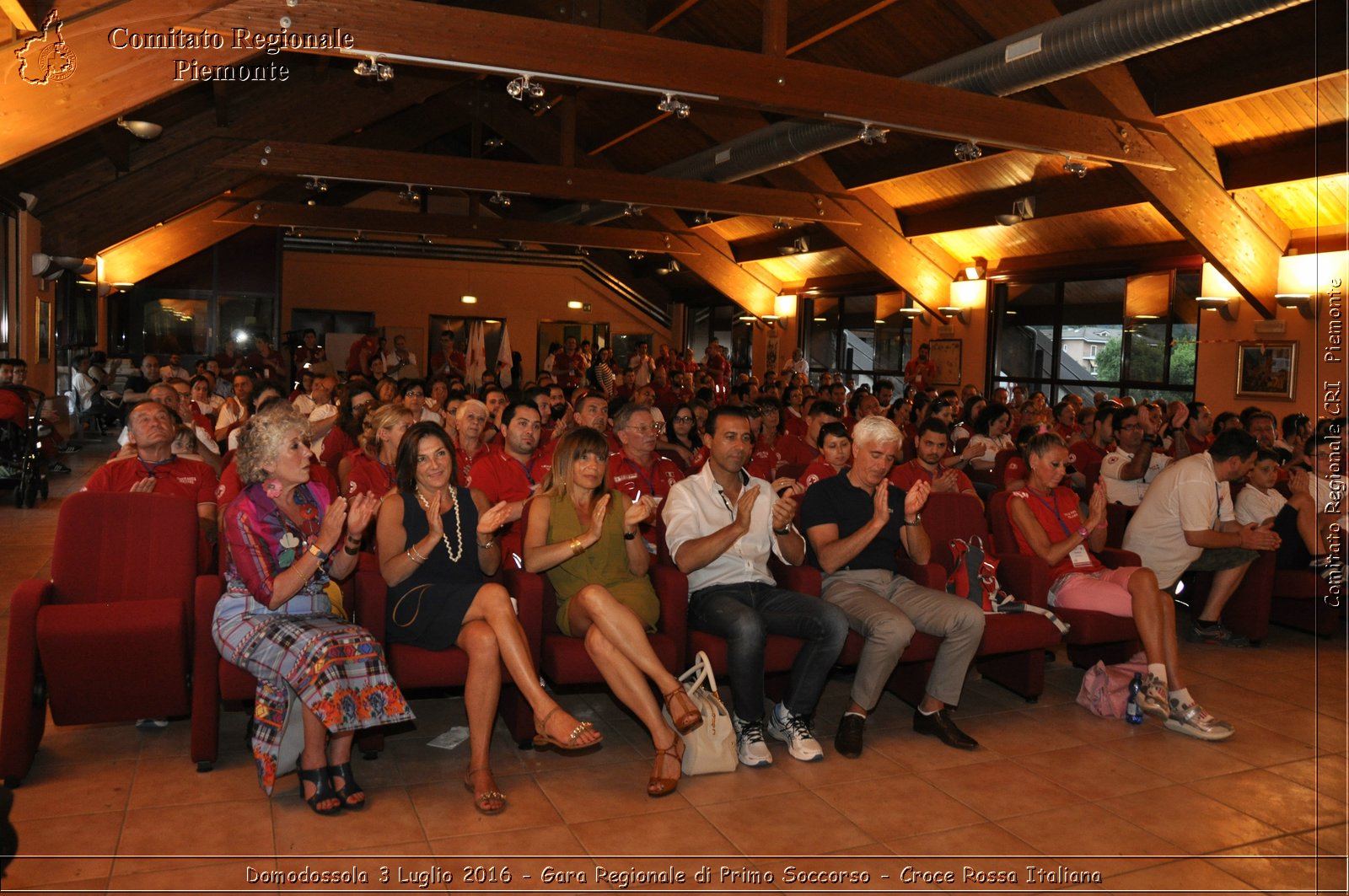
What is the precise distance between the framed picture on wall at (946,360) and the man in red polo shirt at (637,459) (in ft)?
34.5

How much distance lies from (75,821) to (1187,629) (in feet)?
17.9

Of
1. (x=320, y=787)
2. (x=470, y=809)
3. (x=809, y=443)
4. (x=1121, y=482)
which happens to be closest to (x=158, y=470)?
(x=320, y=787)

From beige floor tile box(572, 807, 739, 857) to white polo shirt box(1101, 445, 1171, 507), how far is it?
13.5 feet

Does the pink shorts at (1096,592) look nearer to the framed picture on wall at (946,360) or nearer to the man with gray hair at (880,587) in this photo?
the man with gray hair at (880,587)

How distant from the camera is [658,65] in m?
6.50

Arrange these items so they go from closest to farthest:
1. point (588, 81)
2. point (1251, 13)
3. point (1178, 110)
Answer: point (1251, 13) → point (588, 81) → point (1178, 110)

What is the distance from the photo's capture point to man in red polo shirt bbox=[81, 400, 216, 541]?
4.09 m

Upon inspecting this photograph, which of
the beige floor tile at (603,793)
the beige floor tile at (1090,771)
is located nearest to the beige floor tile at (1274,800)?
the beige floor tile at (1090,771)

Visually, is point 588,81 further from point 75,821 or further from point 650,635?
point 75,821

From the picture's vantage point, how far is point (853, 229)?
13.8m

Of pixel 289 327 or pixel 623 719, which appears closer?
pixel 623 719

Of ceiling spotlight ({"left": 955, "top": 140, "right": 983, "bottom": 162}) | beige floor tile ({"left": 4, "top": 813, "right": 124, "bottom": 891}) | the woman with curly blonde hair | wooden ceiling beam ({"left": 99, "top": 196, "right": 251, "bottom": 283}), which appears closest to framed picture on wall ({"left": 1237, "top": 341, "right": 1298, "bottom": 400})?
ceiling spotlight ({"left": 955, "top": 140, "right": 983, "bottom": 162})

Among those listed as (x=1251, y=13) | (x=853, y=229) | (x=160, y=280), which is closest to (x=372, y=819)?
(x=1251, y=13)

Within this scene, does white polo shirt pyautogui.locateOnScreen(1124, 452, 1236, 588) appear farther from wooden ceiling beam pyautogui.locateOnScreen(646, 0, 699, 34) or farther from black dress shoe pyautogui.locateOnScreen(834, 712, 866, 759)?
wooden ceiling beam pyautogui.locateOnScreen(646, 0, 699, 34)
